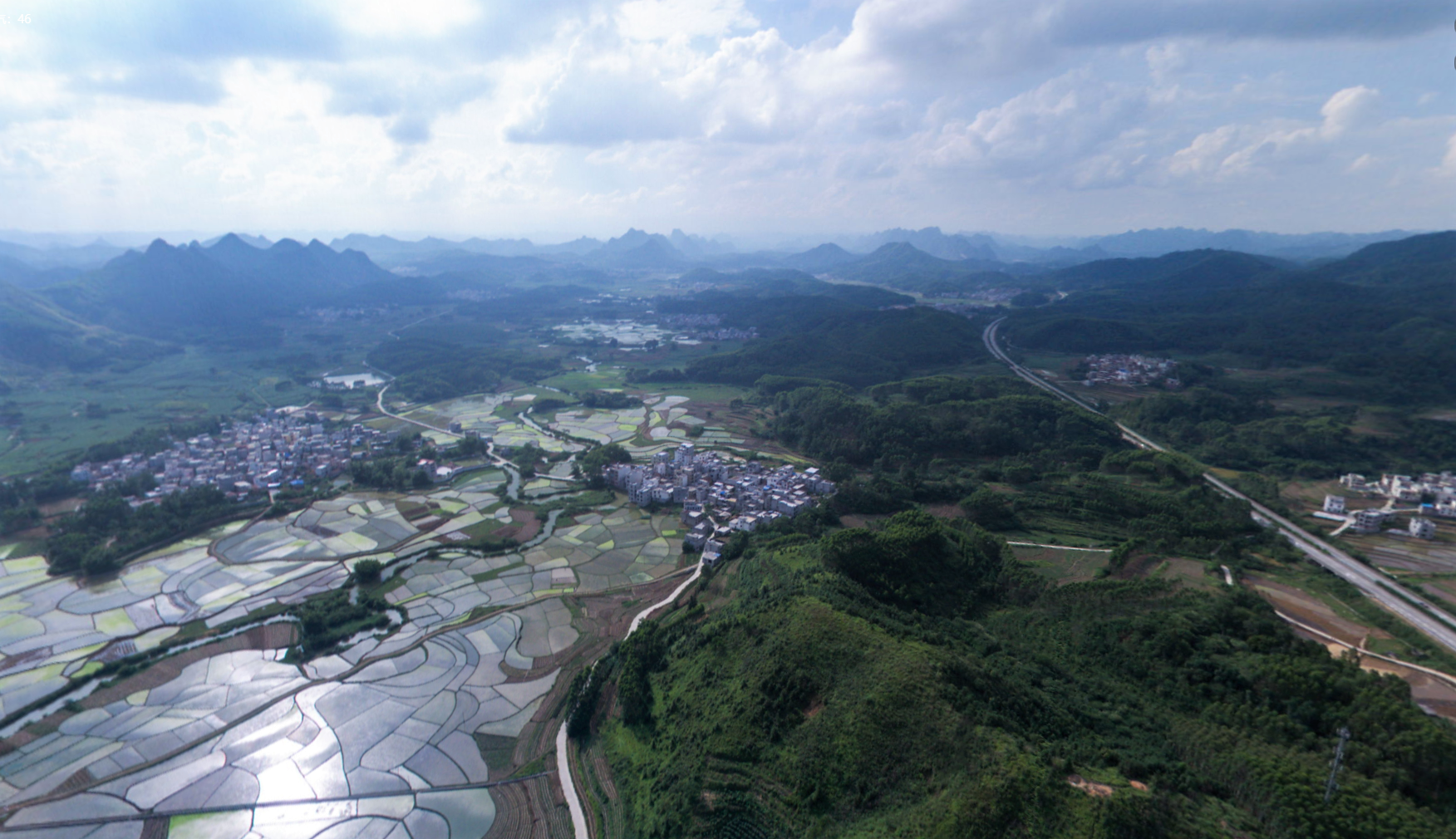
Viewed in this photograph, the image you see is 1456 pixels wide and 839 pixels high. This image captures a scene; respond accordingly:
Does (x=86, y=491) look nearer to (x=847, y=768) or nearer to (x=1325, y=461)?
(x=847, y=768)

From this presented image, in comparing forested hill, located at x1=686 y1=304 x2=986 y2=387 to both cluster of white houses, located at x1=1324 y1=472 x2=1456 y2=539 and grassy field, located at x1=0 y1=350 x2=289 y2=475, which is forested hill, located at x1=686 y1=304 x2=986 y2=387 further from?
grassy field, located at x1=0 y1=350 x2=289 y2=475

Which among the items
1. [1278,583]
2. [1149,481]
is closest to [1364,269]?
[1149,481]

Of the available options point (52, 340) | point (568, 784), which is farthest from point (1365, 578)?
point (52, 340)

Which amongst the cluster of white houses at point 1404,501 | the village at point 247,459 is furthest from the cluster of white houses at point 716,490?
the cluster of white houses at point 1404,501

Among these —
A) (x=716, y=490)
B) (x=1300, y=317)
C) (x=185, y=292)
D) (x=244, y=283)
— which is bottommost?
(x=716, y=490)

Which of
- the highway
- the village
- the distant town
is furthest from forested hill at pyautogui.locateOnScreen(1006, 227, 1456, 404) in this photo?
the village

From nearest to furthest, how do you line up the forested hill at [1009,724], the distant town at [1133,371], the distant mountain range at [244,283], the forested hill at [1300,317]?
1. the forested hill at [1009,724]
2. the forested hill at [1300,317]
3. the distant town at [1133,371]
4. the distant mountain range at [244,283]

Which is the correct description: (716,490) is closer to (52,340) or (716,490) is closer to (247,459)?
(247,459)

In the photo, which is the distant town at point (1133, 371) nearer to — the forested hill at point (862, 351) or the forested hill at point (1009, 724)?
the forested hill at point (862, 351)
